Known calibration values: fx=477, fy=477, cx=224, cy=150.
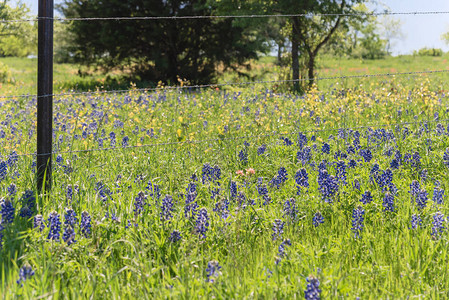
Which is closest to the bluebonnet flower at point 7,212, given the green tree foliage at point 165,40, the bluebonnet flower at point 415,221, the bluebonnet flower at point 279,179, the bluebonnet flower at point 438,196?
the bluebonnet flower at point 279,179

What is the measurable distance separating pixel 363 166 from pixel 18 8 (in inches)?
961

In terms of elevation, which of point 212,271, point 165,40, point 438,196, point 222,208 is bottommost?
point 212,271

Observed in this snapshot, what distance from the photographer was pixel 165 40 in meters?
19.5

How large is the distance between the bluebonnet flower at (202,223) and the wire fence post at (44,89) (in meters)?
1.43

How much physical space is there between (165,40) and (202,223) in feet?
56.9

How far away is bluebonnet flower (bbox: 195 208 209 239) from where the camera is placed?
3025 mm

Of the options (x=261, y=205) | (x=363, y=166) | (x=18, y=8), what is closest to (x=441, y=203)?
(x=363, y=166)

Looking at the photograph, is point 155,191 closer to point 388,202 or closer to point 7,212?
point 7,212

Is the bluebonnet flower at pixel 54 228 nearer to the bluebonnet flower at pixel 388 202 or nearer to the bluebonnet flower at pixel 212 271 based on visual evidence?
the bluebonnet flower at pixel 212 271

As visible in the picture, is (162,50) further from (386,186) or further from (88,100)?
(386,186)

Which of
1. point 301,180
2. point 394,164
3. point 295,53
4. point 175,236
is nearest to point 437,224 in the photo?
point 301,180

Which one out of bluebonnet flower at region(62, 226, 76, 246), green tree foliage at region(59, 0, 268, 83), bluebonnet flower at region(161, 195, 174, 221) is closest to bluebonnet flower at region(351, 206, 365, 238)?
bluebonnet flower at region(161, 195, 174, 221)

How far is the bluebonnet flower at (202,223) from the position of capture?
303cm

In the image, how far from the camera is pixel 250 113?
796cm
